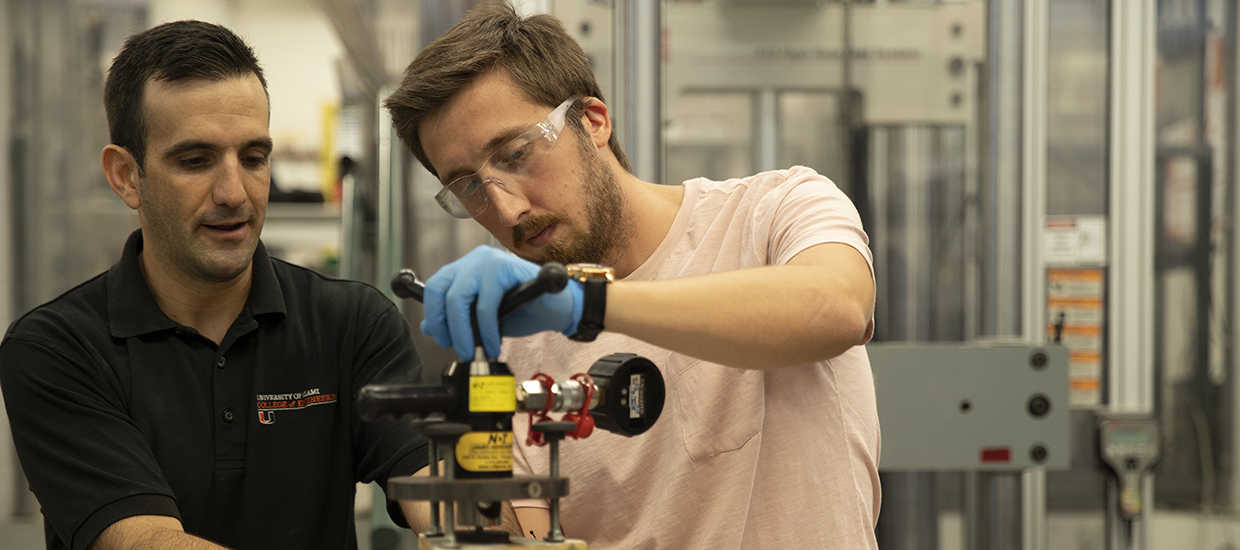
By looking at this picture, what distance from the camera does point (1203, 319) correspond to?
2980mm

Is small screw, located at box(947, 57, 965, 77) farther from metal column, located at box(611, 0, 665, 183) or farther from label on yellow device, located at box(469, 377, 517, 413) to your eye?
label on yellow device, located at box(469, 377, 517, 413)

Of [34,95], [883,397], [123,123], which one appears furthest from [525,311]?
[34,95]

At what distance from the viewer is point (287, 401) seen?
149 centimetres

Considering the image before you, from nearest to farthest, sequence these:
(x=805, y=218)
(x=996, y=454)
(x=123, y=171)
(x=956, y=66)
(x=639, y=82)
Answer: (x=805, y=218) < (x=123, y=171) < (x=996, y=454) < (x=639, y=82) < (x=956, y=66)

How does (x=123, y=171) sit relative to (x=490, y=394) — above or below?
above

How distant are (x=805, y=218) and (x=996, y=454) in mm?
1718

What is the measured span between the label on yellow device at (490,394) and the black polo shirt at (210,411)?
2.08ft

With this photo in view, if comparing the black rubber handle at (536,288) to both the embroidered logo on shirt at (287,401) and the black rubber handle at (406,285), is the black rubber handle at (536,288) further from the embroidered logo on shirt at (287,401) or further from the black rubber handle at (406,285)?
the embroidered logo on shirt at (287,401)

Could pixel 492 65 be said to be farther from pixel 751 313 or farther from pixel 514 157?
pixel 751 313

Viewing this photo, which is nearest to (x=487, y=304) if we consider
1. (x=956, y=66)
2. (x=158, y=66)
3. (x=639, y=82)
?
(x=158, y=66)

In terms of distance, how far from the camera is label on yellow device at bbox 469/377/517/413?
896 millimetres

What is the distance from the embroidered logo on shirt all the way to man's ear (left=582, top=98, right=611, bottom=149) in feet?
1.89

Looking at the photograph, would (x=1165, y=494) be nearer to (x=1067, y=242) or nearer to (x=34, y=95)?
(x=1067, y=242)

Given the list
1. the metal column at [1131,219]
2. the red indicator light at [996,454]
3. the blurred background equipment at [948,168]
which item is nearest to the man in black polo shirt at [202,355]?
the blurred background equipment at [948,168]
